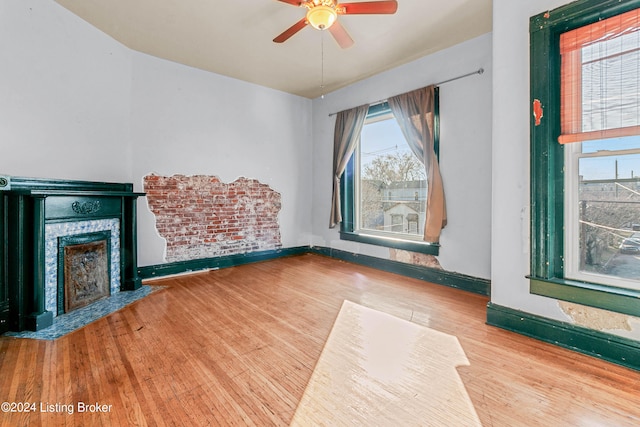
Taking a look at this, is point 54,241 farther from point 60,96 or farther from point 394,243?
point 394,243

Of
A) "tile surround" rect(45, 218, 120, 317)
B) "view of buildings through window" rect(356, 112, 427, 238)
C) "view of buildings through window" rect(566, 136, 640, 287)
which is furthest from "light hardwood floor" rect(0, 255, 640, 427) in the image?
"view of buildings through window" rect(356, 112, 427, 238)

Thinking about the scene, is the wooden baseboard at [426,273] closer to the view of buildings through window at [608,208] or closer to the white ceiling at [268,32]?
the view of buildings through window at [608,208]

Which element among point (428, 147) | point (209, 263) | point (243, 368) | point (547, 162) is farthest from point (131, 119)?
point (547, 162)

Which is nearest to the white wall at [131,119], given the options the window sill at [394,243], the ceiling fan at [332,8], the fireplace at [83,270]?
the fireplace at [83,270]

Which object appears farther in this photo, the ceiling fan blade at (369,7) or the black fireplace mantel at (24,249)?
the black fireplace mantel at (24,249)

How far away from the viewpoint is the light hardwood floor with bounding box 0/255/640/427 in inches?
59.5

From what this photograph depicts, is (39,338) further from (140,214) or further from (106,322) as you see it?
(140,214)

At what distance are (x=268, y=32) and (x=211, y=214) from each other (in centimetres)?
265

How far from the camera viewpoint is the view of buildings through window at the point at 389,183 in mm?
4148

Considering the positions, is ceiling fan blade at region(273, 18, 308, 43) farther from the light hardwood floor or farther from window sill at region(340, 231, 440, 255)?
window sill at region(340, 231, 440, 255)

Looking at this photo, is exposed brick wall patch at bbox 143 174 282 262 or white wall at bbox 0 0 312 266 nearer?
white wall at bbox 0 0 312 266

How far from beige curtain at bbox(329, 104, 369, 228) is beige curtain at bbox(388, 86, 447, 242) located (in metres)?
0.92

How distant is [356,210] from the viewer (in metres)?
5.01

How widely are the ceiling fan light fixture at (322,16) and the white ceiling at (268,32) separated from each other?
804 millimetres
